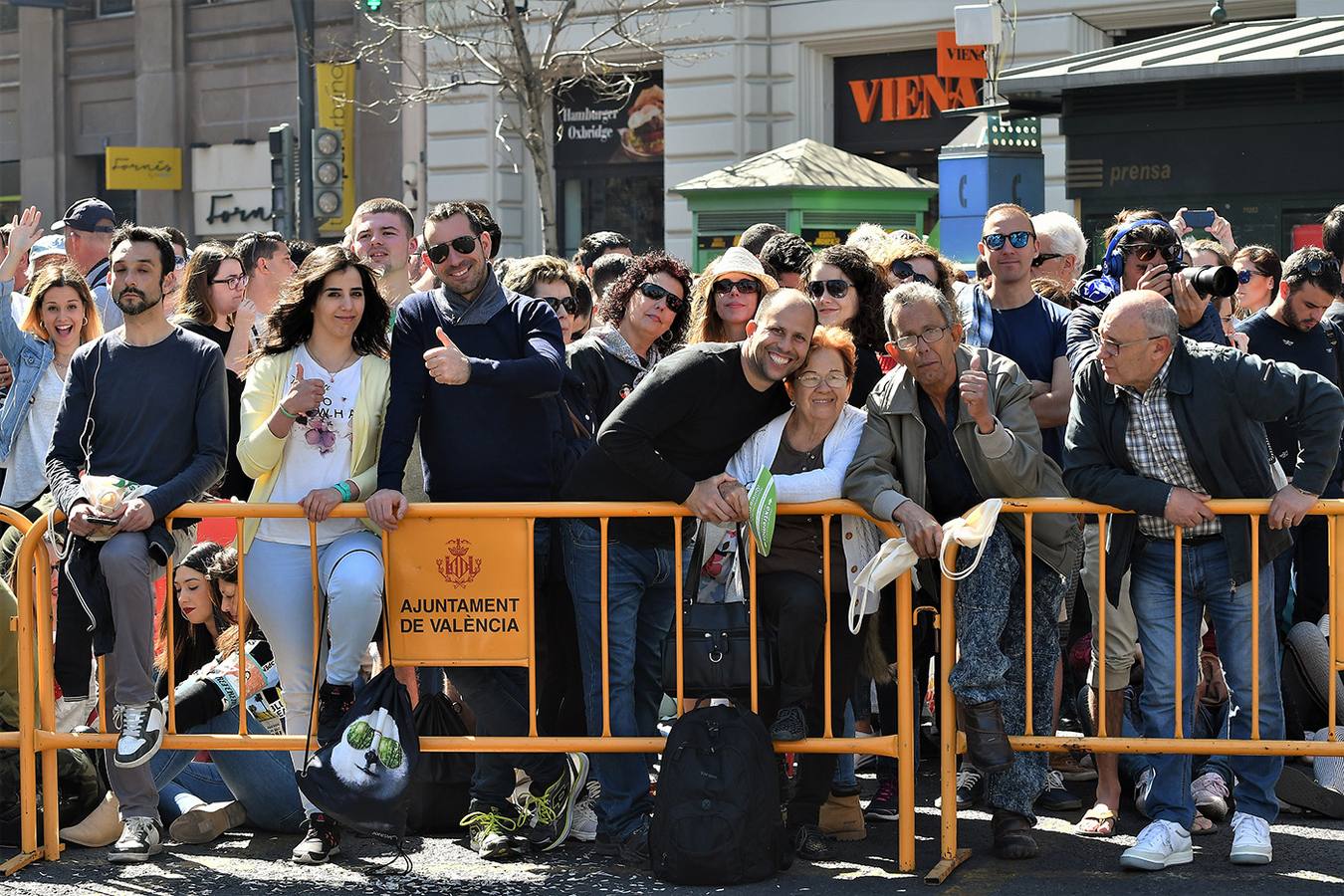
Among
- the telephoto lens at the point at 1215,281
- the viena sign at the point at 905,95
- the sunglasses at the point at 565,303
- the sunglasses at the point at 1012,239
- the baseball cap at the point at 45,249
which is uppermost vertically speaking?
the viena sign at the point at 905,95

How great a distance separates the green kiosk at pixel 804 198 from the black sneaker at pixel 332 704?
8.75 metres

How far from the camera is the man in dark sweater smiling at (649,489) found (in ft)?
19.7

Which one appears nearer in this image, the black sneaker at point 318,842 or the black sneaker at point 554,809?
the black sneaker at point 318,842

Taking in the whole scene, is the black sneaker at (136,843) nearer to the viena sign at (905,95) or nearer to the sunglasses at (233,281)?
the sunglasses at (233,281)

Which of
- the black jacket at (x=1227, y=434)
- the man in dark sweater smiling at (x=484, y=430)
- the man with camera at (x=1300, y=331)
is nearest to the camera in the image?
the black jacket at (x=1227, y=434)

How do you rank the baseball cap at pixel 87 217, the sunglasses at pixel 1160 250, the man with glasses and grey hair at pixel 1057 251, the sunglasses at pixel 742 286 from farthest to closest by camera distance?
the baseball cap at pixel 87 217, the man with glasses and grey hair at pixel 1057 251, the sunglasses at pixel 1160 250, the sunglasses at pixel 742 286

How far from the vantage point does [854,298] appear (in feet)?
22.7

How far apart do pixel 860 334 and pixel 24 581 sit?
3.09 metres

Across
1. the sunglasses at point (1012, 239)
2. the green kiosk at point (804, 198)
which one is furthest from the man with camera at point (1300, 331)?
the green kiosk at point (804, 198)

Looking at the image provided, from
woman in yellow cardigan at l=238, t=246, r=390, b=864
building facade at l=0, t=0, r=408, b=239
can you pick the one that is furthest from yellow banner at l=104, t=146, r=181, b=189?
woman in yellow cardigan at l=238, t=246, r=390, b=864

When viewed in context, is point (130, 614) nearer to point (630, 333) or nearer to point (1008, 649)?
point (630, 333)

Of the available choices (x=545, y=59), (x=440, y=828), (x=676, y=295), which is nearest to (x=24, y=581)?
(x=440, y=828)

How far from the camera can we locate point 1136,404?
596 cm

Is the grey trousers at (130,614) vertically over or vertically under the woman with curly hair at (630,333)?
under
